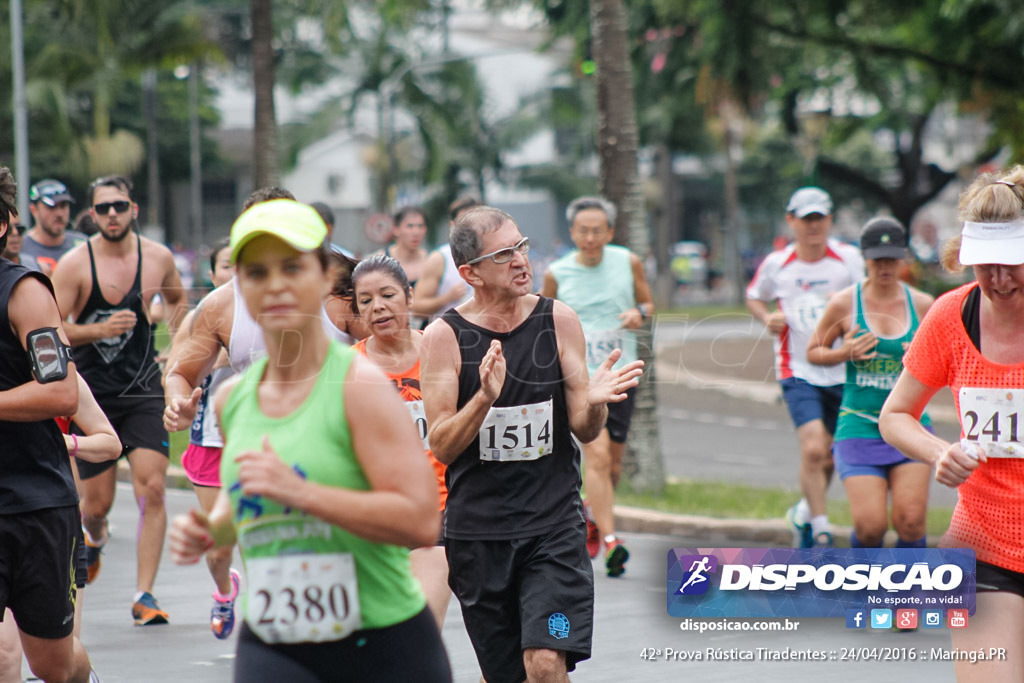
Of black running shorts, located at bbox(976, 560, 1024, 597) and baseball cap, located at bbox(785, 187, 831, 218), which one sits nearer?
black running shorts, located at bbox(976, 560, 1024, 597)

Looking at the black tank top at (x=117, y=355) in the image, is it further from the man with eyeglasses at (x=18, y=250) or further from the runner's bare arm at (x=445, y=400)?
the runner's bare arm at (x=445, y=400)

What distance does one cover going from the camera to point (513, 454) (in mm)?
4832

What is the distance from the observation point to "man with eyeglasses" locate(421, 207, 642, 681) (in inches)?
185

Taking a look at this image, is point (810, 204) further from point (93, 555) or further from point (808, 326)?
point (93, 555)

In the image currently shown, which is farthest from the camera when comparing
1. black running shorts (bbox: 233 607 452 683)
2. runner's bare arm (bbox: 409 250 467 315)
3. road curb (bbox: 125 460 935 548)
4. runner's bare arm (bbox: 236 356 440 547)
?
runner's bare arm (bbox: 409 250 467 315)

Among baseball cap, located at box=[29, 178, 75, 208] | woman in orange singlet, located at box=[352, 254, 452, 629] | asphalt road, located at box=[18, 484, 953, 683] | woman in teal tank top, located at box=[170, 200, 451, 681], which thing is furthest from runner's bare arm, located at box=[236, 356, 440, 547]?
baseball cap, located at box=[29, 178, 75, 208]

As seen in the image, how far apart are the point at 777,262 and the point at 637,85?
51.7 ft

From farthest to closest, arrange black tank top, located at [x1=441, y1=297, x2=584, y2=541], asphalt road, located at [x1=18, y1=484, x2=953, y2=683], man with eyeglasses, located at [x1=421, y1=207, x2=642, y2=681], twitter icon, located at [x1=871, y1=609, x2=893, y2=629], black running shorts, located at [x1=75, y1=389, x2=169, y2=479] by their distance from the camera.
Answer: black running shorts, located at [x1=75, y1=389, x2=169, y2=479] < asphalt road, located at [x1=18, y1=484, x2=953, y2=683] < twitter icon, located at [x1=871, y1=609, x2=893, y2=629] < black tank top, located at [x1=441, y1=297, x2=584, y2=541] < man with eyeglasses, located at [x1=421, y1=207, x2=642, y2=681]

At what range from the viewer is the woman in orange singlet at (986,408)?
13.6ft

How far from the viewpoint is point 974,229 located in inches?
167

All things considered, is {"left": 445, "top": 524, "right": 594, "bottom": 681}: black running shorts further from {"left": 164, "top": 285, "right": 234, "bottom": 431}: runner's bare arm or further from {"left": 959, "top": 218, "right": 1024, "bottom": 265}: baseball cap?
{"left": 164, "top": 285, "right": 234, "bottom": 431}: runner's bare arm

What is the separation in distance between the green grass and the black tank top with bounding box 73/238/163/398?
14.1 ft

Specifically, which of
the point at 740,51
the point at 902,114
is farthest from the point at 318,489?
the point at 902,114

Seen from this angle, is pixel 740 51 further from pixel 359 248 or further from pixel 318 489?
pixel 359 248
